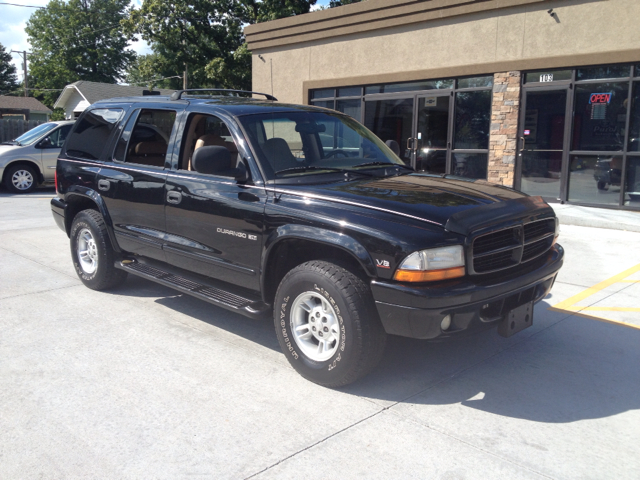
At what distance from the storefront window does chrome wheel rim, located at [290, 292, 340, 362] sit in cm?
1003

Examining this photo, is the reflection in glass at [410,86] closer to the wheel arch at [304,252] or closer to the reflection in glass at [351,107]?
the reflection in glass at [351,107]

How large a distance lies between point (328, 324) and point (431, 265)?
32.1 inches

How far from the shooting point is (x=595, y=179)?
11844 mm

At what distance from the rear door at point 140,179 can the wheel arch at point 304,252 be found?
4.34 ft

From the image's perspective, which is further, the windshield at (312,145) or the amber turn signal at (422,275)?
the windshield at (312,145)

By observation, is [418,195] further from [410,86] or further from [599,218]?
[410,86]

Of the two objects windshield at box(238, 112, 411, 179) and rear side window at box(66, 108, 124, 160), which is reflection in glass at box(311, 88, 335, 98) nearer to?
rear side window at box(66, 108, 124, 160)

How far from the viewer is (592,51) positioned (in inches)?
449

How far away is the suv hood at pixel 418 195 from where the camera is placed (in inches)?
145

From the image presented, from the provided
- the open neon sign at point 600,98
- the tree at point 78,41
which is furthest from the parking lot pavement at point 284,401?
the tree at point 78,41

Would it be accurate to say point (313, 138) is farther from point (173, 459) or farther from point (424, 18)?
point (424, 18)

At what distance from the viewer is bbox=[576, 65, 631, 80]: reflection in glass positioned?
11.2m

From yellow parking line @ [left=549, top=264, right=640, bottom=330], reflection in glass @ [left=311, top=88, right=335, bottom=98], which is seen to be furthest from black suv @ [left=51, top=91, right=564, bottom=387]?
reflection in glass @ [left=311, top=88, right=335, bottom=98]

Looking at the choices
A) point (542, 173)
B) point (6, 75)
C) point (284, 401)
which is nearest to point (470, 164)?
point (542, 173)
